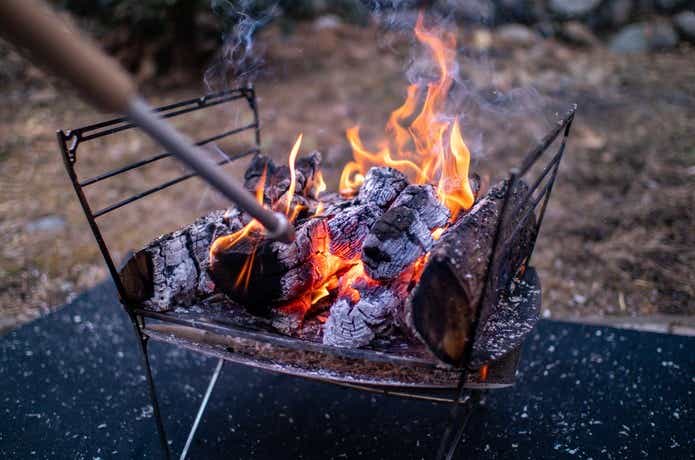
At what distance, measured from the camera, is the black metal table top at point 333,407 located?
2074 millimetres

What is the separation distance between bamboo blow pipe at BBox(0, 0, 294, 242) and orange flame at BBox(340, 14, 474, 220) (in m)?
1.11

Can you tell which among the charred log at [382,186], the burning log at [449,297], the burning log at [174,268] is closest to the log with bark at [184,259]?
the burning log at [174,268]

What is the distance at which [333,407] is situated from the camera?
7.59ft

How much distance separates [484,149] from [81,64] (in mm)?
3957

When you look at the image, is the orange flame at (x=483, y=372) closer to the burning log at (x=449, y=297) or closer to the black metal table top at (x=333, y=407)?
the burning log at (x=449, y=297)

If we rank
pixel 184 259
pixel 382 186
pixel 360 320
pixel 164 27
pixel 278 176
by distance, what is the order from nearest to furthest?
pixel 360 320 < pixel 184 259 < pixel 382 186 < pixel 278 176 < pixel 164 27

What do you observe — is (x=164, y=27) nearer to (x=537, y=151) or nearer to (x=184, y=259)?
(x=184, y=259)

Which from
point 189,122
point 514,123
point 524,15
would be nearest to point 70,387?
point 189,122

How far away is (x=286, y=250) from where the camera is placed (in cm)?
162

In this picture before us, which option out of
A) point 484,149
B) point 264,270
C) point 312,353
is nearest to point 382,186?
point 264,270

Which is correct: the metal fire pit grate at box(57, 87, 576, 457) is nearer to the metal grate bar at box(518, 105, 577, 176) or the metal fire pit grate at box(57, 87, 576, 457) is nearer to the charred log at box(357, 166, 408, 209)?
the metal grate bar at box(518, 105, 577, 176)

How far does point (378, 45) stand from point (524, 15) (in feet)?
6.51

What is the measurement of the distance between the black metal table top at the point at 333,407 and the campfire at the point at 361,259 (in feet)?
2.41

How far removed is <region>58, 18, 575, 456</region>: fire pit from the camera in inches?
56.1
